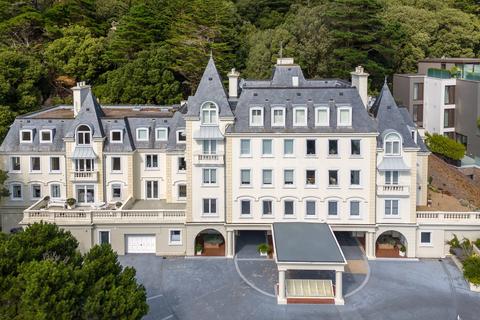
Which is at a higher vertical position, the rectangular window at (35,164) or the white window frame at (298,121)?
the white window frame at (298,121)

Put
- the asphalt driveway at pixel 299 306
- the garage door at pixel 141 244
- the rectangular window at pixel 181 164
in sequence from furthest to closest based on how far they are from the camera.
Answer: the rectangular window at pixel 181 164, the garage door at pixel 141 244, the asphalt driveway at pixel 299 306

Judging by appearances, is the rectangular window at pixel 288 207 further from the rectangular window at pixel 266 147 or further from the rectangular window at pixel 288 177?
the rectangular window at pixel 266 147

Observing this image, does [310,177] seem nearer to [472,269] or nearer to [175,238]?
[175,238]

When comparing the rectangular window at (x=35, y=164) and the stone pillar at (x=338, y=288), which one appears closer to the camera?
the stone pillar at (x=338, y=288)

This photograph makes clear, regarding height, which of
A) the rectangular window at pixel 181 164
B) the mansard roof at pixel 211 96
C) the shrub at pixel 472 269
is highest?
the mansard roof at pixel 211 96

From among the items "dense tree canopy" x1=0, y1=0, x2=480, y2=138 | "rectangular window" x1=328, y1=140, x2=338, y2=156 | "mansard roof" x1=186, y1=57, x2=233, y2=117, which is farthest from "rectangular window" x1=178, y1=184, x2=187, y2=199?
"dense tree canopy" x1=0, y1=0, x2=480, y2=138

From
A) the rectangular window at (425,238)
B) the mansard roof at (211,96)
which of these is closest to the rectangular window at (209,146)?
the mansard roof at (211,96)

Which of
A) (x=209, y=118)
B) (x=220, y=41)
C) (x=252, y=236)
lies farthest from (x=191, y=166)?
(x=220, y=41)
